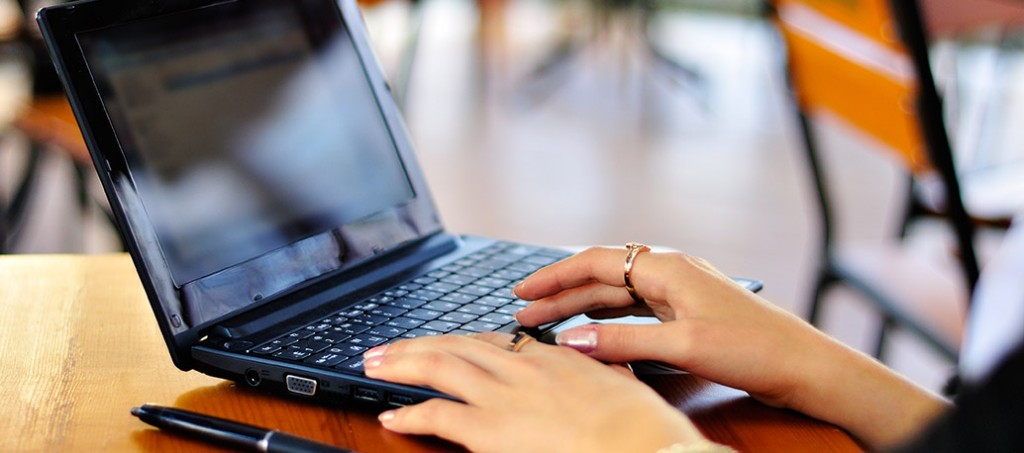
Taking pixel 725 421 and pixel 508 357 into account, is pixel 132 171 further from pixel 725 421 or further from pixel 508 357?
pixel 725 421

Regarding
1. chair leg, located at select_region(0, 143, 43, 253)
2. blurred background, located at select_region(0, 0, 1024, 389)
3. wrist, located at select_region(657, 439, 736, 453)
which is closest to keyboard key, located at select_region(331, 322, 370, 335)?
wrist, located at select_region(657, 439, 736, 453)

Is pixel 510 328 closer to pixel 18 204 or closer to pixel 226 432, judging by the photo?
pixel 226 432

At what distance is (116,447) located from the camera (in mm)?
603

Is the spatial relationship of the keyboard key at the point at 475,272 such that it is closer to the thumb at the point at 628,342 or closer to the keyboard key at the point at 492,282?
the keyboard key at the point at 492,282

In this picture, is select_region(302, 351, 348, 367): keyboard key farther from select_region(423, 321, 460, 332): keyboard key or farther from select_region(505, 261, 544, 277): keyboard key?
select_region(505, 261, 544, 277): keyboard key

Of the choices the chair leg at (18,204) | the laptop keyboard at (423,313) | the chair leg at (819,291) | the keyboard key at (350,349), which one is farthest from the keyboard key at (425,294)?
the chair leg at (18,204)

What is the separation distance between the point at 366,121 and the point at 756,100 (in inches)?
148

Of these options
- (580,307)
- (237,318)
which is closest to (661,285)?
(580,307)

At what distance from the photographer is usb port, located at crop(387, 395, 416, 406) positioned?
628 millimetres

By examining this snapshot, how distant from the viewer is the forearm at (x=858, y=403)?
0.65 metres

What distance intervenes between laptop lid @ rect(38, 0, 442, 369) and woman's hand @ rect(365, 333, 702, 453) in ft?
0.56

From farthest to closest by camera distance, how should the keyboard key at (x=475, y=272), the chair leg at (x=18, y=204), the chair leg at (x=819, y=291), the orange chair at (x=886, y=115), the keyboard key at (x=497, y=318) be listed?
the chair leg at (x=18, y=204) < the chair leg at (x=819, y=291) < the orange chair at (x=886, y=115) < the keyboard key at (x=475, y=272) < the keyboard key at (x=497, y=318)

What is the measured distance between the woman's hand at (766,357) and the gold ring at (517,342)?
0.07 ft

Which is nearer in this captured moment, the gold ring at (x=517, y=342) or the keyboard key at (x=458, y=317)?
the gold ring at (x=517, y=342)
